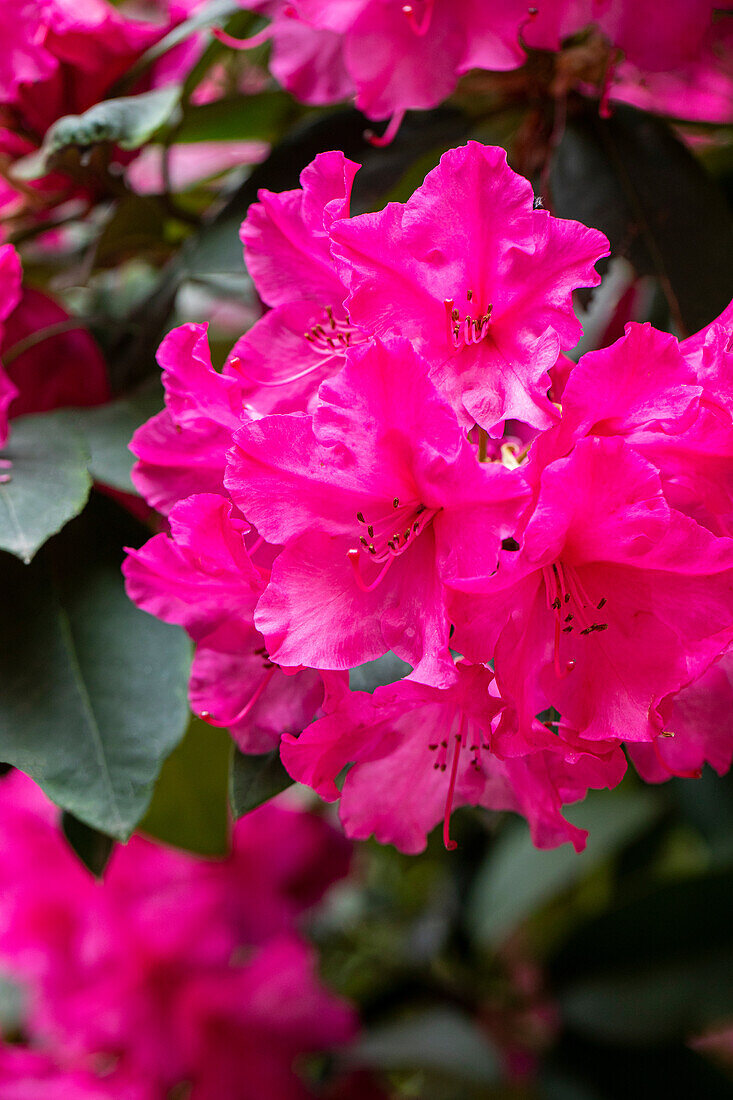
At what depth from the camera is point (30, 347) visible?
0.64 metres

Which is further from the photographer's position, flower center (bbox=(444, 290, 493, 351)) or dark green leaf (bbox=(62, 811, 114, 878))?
dark green leaf (bbox=(62, 811, 114, 878))

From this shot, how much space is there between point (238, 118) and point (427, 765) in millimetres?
570

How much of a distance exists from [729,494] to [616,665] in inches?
3.4

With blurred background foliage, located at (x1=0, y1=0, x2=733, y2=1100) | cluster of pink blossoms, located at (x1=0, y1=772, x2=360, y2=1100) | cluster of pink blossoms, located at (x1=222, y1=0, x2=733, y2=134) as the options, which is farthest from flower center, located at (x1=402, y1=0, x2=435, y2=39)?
cluster of pink blossoms, located at (x1=0, y1=772, x2=360, y2=1100)

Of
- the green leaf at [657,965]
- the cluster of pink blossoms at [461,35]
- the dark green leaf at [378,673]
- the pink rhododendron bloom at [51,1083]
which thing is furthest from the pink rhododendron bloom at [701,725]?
the pink rhododendron bloom at [51,1083]

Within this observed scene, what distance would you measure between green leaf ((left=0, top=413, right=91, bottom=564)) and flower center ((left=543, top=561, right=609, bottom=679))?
24 centimetres

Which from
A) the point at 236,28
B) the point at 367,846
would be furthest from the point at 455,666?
the point at 367,846

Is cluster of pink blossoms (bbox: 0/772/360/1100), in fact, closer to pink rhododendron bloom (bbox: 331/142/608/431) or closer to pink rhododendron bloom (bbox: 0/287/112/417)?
pink rhododendron bloom (bbox: 0/287/112/417)

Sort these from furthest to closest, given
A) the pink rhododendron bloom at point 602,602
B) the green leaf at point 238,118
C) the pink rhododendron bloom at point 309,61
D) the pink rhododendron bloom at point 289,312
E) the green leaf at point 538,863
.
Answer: the green leaf at point 538,863 < the green leaf at point 238,118 < the pink rhododendron bloom at point 309,61 < the pink rhododendron bloom at point 289,312 < the pink rhododendron bloom at point 602,602

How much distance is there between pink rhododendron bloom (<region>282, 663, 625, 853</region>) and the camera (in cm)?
42

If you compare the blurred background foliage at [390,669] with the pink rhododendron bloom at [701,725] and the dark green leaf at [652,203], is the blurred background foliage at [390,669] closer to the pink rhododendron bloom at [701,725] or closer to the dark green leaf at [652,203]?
the dark green leaf at [652,203]

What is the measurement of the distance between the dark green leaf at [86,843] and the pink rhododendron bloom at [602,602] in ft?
1.14

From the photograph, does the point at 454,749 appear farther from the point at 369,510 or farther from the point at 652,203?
the point at 652,203

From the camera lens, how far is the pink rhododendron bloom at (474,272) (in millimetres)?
413
